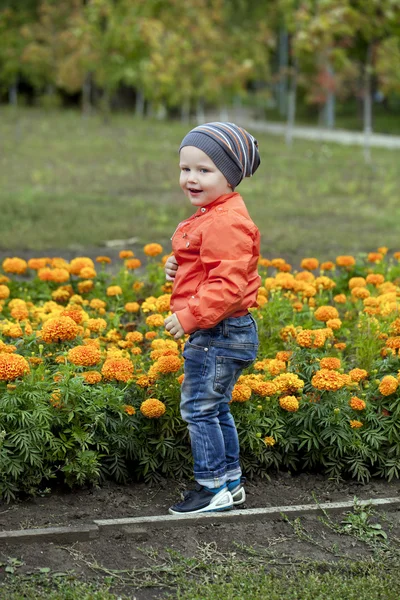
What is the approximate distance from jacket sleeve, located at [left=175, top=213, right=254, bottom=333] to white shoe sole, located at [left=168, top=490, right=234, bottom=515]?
75 centimetres

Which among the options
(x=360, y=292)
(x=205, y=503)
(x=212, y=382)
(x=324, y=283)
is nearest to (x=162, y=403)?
(x=212, y=382)

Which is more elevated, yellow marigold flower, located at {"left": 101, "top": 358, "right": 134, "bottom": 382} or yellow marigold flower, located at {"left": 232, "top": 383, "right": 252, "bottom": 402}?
yellow marigold flower, located at {"left": 101, "top": 358, "right": 134, "bottom": 382}

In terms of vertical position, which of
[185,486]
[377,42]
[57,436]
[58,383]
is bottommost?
[185,486]

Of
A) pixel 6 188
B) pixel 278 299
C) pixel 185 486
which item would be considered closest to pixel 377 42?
pixel 6 188

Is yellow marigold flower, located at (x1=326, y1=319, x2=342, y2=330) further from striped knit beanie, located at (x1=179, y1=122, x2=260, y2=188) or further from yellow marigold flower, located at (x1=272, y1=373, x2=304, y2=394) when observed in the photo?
striped knit beanie, located at (x1=179, y1=122, x2=260, y2=188)

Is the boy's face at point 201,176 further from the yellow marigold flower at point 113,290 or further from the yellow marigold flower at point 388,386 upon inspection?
the yellow marigold flower at point 113,290

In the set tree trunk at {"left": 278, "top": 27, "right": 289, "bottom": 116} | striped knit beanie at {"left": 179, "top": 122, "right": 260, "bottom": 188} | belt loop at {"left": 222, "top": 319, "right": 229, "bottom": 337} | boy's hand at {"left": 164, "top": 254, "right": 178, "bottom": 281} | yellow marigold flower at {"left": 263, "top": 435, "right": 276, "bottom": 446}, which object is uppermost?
tree trunk at {"left": 278, "top": 27, "right": 289, "bottom": 116}

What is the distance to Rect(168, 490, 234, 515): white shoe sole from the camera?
374cm

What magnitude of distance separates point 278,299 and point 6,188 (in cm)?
981

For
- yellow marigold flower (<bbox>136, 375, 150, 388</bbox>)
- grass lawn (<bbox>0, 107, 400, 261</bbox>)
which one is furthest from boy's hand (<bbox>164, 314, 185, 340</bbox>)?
grass lawn (<bbox>0, 107, 400, 261</bbox>)

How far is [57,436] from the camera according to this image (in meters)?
3.88

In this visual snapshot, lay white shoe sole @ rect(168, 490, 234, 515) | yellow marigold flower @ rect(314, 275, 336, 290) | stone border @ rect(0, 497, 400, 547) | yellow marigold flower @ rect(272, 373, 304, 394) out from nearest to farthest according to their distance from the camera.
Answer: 1. stone border @ rect(0, 497, 400, 547)
2. white shoe sole @ rect(168, 490, 234, 515)
3. yellow marigold flower @ rect(272, 373, 304, 394)
4. yellow marigold flower @ rect(314, 275, 336, 290)

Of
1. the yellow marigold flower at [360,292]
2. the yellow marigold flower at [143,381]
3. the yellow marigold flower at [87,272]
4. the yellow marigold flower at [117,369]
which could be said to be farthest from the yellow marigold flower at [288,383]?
the yellow marigold flower at [87,272]

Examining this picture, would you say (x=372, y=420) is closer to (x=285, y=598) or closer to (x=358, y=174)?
(x=285, y=598)
